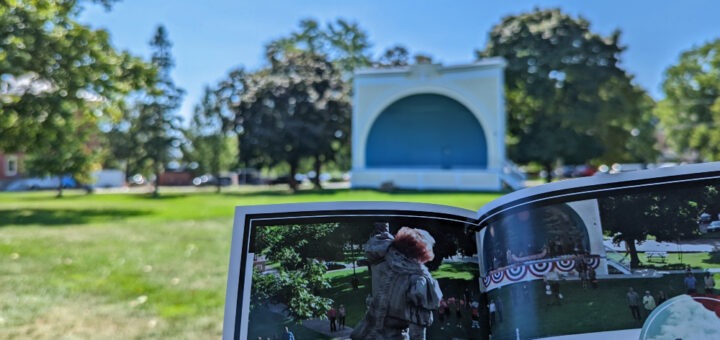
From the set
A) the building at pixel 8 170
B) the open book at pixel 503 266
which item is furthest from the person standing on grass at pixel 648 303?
the building at pixel 8 170

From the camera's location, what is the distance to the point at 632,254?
1357mm

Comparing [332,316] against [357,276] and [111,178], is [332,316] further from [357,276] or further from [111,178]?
[111,178]

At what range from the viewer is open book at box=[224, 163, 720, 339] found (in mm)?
1321

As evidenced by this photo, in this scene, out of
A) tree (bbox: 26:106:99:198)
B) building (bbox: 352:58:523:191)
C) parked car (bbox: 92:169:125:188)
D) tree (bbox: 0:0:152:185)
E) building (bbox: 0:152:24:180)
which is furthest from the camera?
parked car (bbox: 92:169:125:188)

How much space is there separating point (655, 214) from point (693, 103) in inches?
1283

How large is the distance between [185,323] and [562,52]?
24.6 meters

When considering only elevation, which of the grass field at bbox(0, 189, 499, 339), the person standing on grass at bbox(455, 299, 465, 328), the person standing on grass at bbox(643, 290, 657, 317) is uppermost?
the person standing on grass at bbox(643, 290, 657, 317)

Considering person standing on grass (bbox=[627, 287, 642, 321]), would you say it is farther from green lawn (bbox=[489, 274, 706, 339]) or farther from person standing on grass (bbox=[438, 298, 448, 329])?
person standing on grass (bbox=[438, 298, 448, 329])

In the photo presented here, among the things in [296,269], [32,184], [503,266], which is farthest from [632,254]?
[32,184]

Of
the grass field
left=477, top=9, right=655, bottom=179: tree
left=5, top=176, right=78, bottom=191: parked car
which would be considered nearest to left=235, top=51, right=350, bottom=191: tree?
left=477, top=9, right=655, bottom=179: tree

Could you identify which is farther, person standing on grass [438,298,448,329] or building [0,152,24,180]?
building [0,152,24,180]

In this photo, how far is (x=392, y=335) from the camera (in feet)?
4.45

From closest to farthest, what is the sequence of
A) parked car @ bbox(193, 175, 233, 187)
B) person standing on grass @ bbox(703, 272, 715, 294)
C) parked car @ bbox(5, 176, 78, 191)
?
person standing on grass @ bbox(703, 272, 715, 294)
parked car @ bbox(5, 176, 78, 191)
parked car @ bbox(193, 175, 233, 187)

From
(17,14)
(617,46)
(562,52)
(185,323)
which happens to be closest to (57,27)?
(17,14)
